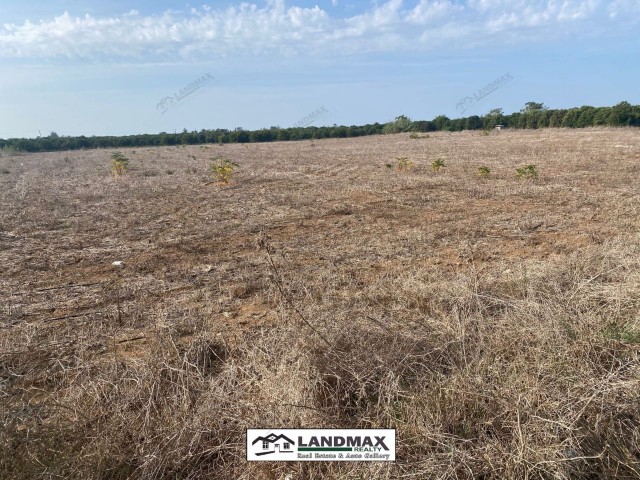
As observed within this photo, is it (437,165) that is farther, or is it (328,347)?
(437,165)

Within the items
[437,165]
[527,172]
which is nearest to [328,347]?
[527,172]

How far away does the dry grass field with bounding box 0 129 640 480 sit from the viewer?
219cm

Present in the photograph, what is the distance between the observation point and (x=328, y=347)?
2.85 m

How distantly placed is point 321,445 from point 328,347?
74cm

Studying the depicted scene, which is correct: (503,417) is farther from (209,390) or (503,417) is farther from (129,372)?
(129,372)

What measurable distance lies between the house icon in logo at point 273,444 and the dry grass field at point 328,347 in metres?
0.09

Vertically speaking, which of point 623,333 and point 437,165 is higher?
point 623,333

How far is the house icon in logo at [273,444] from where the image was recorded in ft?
7.16

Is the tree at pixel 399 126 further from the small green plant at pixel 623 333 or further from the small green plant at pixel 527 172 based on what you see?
the small green plant at pixel 623 333

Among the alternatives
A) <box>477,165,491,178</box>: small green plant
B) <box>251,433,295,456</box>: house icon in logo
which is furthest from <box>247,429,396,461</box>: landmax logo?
<box>477,165,491,178</box>: small green plant

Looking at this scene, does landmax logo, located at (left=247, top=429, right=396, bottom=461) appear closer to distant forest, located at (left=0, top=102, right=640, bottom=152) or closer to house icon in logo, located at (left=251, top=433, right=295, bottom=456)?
house icon in logo, located at (left=251, top=433, right=295, bottom=456)

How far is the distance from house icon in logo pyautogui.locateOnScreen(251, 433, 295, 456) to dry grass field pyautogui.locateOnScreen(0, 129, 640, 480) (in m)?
0.09

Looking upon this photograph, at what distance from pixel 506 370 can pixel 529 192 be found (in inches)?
359

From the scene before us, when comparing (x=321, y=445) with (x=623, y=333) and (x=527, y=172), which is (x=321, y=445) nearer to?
(x=623, y=333)
